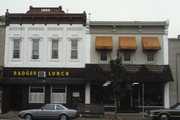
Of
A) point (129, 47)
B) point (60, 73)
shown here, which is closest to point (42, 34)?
point (60, 73)

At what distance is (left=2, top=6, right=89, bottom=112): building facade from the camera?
105 feet

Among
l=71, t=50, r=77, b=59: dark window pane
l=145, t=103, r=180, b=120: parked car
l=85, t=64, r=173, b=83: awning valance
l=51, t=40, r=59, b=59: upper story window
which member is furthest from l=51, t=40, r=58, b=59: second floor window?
l=145, t=103, r=180, b=120: parked car

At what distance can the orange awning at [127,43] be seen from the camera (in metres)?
31.2

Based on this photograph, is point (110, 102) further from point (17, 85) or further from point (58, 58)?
point (17, 85)

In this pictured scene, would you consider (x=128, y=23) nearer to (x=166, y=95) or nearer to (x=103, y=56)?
(x=103, y=56)

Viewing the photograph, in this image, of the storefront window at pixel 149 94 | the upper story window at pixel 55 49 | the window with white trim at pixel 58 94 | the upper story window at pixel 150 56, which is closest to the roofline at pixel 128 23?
the upper story window at pixel 150 56

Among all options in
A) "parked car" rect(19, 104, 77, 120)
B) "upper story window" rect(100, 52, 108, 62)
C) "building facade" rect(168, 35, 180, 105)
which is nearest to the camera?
"parked car" rect(19, 104, 77, 120)

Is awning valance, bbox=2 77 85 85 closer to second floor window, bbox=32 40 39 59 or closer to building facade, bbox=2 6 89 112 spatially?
building facade, bbox=2 6 89 112

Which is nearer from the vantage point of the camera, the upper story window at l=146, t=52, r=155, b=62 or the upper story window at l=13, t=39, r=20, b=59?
the upper story window at l=146, t=52, r=155, b=62

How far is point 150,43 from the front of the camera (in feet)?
104

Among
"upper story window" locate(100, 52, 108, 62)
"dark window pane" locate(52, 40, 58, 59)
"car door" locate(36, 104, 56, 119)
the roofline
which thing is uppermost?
the roofline

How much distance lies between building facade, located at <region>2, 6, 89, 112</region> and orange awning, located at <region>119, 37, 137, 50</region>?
11.9 feet

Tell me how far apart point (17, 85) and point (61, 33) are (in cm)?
664

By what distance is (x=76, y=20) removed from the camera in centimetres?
3281
